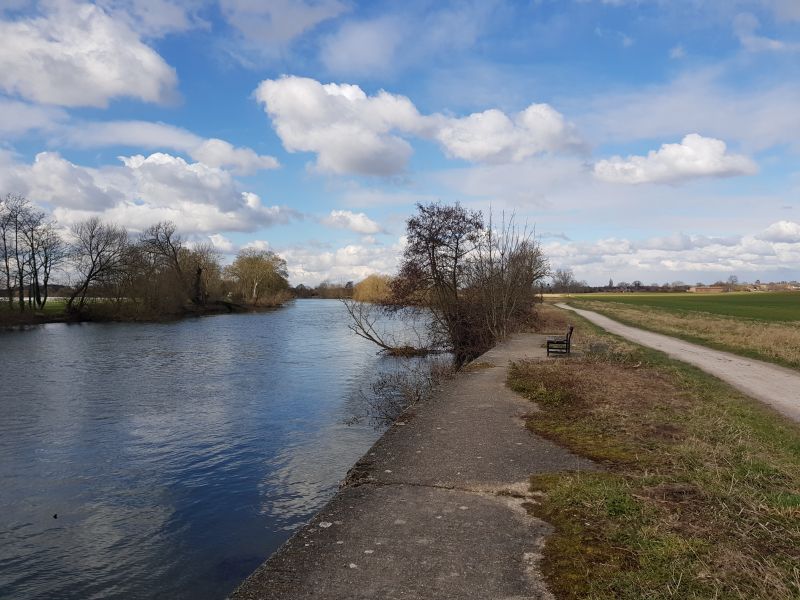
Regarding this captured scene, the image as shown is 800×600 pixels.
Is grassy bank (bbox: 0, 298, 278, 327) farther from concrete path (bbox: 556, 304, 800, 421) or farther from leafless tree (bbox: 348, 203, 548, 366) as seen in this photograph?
concrete path (bbox: 556, 304, 800, 421)

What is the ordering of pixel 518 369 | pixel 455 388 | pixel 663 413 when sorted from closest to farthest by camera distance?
pixel 663 413, pixel 455 388, pixel 518 369

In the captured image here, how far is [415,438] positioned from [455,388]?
4.13 meters

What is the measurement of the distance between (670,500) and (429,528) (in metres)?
2.27

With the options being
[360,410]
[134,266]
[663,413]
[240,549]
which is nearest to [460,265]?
[360,410]

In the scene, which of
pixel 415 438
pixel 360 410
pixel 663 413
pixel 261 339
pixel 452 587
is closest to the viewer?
pixel 452 587

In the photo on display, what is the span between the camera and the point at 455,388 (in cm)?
1163

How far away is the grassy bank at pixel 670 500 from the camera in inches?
141

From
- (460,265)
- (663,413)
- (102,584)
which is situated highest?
(460,265)

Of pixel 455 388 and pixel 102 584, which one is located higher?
pixel 455 388

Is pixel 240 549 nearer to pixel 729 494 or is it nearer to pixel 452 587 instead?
pixel 452 587

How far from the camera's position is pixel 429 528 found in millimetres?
4535

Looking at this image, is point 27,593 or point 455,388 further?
point 455,388

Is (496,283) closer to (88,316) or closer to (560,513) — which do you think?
(560,513)

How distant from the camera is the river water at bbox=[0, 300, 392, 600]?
6.57 metres
